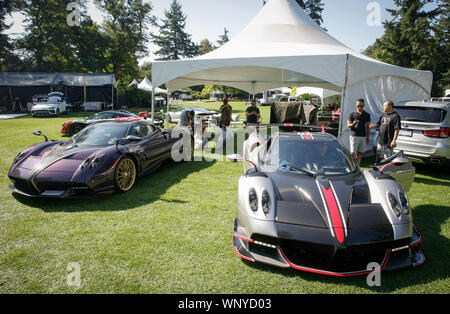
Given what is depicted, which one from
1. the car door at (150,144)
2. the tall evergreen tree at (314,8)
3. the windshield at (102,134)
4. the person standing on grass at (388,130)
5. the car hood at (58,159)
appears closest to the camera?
the car hood at (58,159)

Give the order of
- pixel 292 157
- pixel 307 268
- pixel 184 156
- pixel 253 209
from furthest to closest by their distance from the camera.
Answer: pixel 184 156 → pixel 292 157 → pixel 253 209 → pixel 307 268

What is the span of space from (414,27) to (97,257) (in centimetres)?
4480

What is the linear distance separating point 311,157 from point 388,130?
294cm

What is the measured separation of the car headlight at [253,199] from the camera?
9.03 ft

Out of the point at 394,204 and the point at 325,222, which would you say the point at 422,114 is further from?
the point at 325,222

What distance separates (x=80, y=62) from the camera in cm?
3866

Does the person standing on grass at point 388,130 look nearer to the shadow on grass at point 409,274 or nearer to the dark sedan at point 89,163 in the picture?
the shadow on grass at point 409,274

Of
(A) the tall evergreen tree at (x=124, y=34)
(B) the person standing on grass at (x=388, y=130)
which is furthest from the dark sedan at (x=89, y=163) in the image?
(A) the tall evergreen tree at (x=124, y=34)

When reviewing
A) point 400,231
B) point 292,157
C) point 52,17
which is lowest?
point 400,231

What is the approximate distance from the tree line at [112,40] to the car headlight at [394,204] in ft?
112

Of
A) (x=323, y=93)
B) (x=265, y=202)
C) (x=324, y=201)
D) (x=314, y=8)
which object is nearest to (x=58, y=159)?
(x=265, y=202)

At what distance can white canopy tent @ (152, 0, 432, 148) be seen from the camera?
6781 millimetres
